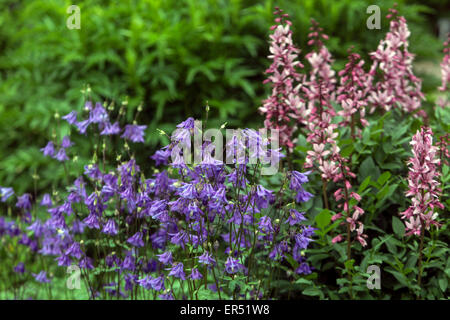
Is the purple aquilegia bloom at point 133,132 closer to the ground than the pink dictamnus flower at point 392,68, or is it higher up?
closer to the ground

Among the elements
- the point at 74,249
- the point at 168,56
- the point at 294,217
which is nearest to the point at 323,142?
the point at 294,217

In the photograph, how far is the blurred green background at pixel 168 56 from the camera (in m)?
4.46

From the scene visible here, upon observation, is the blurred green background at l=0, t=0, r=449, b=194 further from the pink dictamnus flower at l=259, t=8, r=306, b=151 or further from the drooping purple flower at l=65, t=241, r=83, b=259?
the drooping purple flower at l=65, t=241, r=83, b=259

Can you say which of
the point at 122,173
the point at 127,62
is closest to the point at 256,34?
the point at 127,62

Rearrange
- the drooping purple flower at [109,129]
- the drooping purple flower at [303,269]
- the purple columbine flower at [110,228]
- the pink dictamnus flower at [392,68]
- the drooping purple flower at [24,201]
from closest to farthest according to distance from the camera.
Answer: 1. the purple columbine flower at [110,228]
2. the drooping purple flower at [303,269]
3. the drooping purple flower at [109,129]
4. the pink dictamnus flower at [392,68]
5. the drooping purple flower at [24,201]

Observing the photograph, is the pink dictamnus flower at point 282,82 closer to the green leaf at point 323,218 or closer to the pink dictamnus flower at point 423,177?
the green leaf at point 323,218

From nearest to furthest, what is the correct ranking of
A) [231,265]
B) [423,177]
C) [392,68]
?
[231,265] → [423,177] → [392,68]

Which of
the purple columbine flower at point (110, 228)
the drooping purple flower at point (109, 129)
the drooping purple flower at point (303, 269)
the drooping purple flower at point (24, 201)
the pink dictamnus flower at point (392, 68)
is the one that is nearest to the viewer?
the purple columbine flower at point (110, 228)

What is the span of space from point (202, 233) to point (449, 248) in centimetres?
128

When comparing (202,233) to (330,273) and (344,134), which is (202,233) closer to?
(330,273)

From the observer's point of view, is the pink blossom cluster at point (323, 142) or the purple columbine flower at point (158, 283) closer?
the purple columbine flower at point (158, 283)

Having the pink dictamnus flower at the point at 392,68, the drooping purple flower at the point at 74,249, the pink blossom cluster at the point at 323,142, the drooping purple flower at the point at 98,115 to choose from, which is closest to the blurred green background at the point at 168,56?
the pink dictamnus flower at the point at 392,68

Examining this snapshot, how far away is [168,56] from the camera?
451 centimetres

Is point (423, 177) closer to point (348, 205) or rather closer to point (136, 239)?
point (348, 205)
